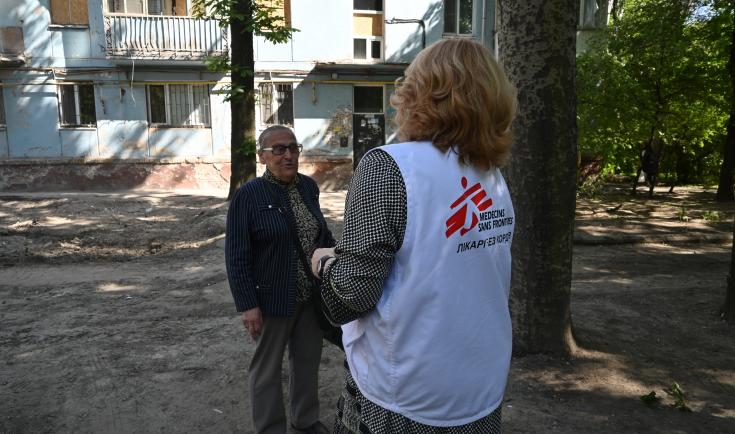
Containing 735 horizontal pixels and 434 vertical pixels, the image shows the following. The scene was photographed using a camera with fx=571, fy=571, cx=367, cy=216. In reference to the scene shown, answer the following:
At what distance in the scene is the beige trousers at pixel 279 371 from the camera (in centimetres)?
307

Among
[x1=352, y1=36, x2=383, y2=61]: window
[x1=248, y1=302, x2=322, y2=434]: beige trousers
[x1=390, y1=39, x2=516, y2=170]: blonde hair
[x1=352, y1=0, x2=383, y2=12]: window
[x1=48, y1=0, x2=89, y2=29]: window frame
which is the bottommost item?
[x1=248, y1=302, x2=322, y2=434]: beige trousers

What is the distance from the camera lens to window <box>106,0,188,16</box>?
16.7 metres

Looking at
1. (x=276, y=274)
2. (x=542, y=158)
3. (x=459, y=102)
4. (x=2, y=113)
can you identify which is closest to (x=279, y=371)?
(x=276, y=274)

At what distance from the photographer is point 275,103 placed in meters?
17.7

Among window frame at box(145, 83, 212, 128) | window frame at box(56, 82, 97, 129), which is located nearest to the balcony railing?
window frame at box(145, 83, 212, 128)

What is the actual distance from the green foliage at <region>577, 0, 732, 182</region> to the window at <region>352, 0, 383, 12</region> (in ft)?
22.8

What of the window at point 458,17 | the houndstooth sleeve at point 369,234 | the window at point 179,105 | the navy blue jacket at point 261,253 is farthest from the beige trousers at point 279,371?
the window at point 458,17

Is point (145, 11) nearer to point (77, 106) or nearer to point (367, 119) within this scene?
point (77, 106)

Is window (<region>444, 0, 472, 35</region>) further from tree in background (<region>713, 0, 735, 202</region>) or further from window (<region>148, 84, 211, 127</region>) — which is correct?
window (<region>148, 84, 211, 127</region>)

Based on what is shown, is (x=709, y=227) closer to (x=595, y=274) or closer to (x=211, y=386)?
(x=595, y=274)

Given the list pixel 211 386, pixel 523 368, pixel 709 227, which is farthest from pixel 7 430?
pixel 709 227

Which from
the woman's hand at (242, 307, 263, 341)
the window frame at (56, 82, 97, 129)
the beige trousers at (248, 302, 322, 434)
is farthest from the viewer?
the window frame at (56, 82, 97, 129)

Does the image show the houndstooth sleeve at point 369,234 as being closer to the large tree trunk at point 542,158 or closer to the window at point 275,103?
the large tree trunk at point 542,158

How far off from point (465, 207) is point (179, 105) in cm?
1713
